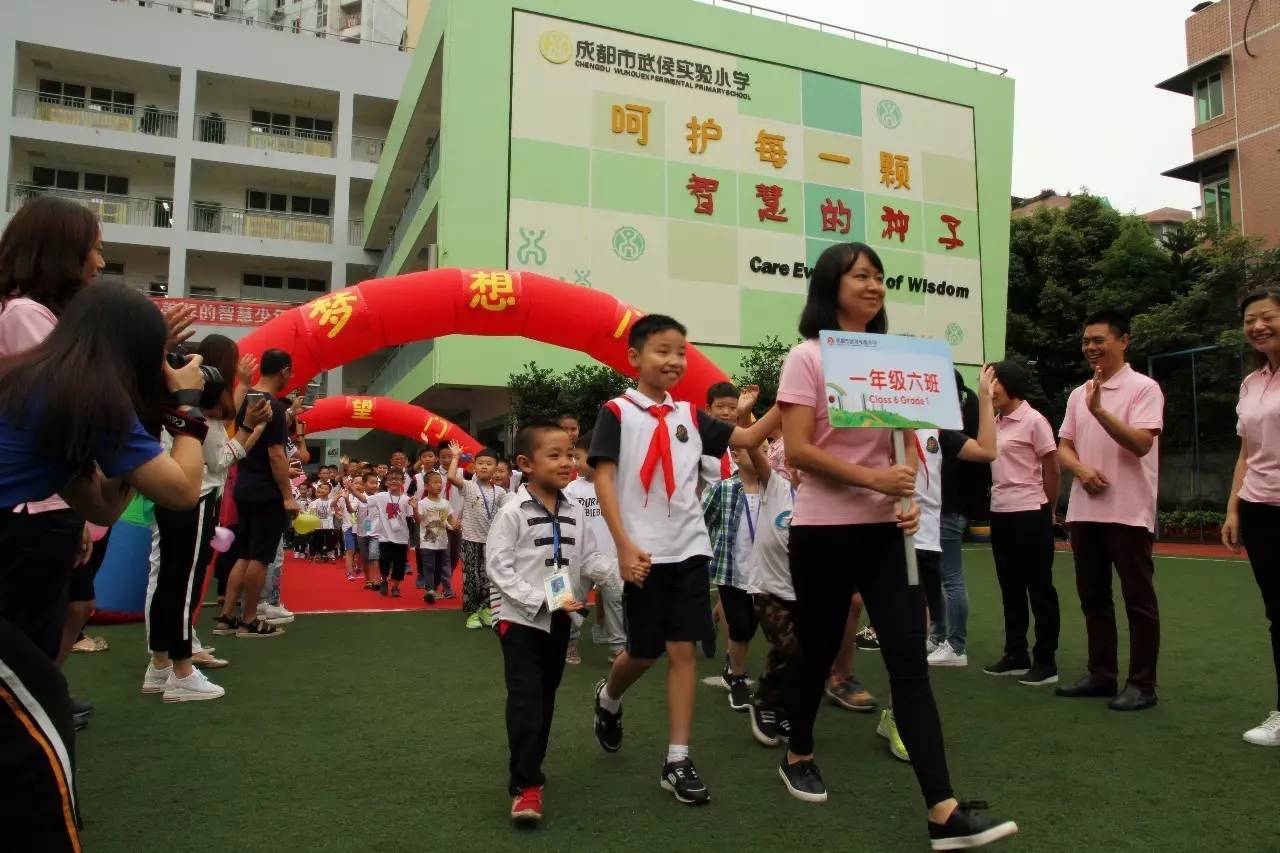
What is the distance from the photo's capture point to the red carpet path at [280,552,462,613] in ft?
28.6

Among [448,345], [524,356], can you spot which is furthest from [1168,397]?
[448,345]

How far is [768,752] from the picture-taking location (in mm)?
3607

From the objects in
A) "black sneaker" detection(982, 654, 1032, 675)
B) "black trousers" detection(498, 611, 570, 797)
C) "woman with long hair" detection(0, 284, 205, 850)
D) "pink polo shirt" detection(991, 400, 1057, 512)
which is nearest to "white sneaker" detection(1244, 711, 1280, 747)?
"black sneaker" detection(982, 654, 1032, 675)

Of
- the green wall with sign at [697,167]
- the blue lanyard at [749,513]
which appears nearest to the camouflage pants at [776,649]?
the blue lanyard at [749,513]

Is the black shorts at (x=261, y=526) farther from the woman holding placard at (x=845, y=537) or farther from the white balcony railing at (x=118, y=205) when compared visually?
the white balcony railing at (x=118, y=205)

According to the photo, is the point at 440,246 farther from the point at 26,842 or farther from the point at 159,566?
→ the point at 26,842

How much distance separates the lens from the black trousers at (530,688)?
2.90m

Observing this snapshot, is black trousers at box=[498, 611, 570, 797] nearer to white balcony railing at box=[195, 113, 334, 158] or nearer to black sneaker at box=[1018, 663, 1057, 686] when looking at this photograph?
black sneaker at box=[1018, 663, 1057, 686]

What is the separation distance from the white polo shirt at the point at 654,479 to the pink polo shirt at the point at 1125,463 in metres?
2.15

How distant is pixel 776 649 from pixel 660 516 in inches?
46.3

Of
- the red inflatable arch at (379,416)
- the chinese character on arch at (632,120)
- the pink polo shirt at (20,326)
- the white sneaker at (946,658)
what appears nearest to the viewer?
the pink polo shirt at (20,326)

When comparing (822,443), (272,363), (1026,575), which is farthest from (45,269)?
(1026,575)

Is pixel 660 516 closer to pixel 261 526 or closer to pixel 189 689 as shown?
pixel 189 689

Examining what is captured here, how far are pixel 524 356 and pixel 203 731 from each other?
45.2 feet
